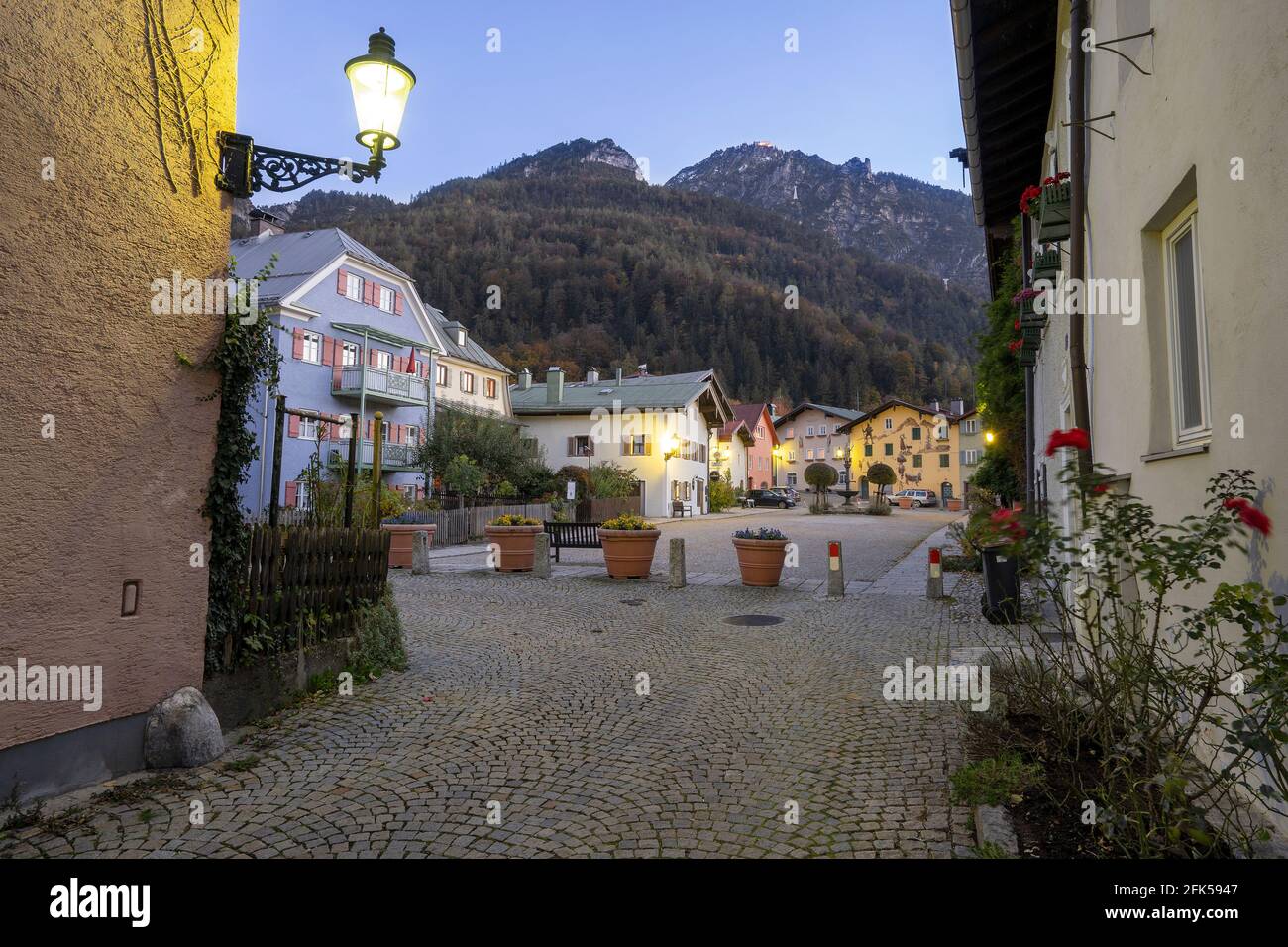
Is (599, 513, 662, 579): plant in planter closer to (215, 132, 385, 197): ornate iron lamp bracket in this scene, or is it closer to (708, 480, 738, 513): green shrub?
(215, 132, 385, 197): ornate iron lamp bracket

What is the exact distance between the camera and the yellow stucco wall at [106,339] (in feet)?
11.0

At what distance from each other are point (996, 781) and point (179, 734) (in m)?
4.29

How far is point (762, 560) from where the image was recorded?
11.9 m

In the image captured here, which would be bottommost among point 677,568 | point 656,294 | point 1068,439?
point 677,568

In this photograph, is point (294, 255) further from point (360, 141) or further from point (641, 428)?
point (360, 141)

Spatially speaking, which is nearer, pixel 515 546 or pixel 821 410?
pixel 515 546

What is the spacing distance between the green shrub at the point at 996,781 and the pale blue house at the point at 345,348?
26071mm

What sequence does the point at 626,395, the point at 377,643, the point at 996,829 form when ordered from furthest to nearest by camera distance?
the point at 626,395 < the point at 377,643 < the point at 996,829

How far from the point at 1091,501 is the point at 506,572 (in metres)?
12.0

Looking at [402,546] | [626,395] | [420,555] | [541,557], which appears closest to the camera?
[541,557]

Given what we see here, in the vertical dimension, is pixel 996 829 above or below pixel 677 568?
below

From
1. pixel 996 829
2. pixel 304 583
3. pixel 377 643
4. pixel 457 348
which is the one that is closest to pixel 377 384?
pixel 457 348

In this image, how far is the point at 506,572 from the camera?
45.7 ft

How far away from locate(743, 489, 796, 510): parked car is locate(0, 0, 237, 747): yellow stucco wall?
5078cm
